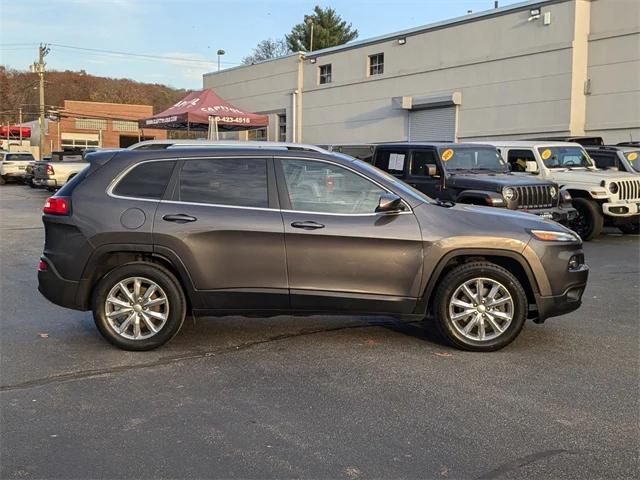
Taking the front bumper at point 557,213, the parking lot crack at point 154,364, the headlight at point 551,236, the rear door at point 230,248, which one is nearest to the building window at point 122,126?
the front bumper at point 557,213

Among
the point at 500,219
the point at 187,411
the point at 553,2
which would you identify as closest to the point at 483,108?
the point at 553,2

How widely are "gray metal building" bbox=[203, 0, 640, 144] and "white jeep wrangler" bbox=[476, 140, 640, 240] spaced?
7619 millimetres

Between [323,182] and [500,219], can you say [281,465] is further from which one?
[500,219]

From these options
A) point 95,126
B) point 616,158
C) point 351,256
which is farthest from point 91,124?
point 351,256

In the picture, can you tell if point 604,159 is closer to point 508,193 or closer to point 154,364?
point 508,193

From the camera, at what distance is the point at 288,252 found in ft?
17.3

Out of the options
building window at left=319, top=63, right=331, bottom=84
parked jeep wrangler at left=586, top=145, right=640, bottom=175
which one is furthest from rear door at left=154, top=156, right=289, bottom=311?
building window at left=319, top=63, right=331, bottom=84

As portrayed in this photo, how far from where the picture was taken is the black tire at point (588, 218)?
12.6 meters

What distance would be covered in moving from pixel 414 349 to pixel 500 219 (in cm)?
136

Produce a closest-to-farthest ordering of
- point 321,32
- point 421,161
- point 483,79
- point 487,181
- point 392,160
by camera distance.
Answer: point 487,181, point 421,161, point 392,160, point 483,79, point 321,32

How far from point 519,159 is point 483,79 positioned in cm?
1114

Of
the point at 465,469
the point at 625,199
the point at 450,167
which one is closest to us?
the point at 465,469

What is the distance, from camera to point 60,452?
3.53 meters

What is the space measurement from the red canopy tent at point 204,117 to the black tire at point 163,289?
50.2 ft
